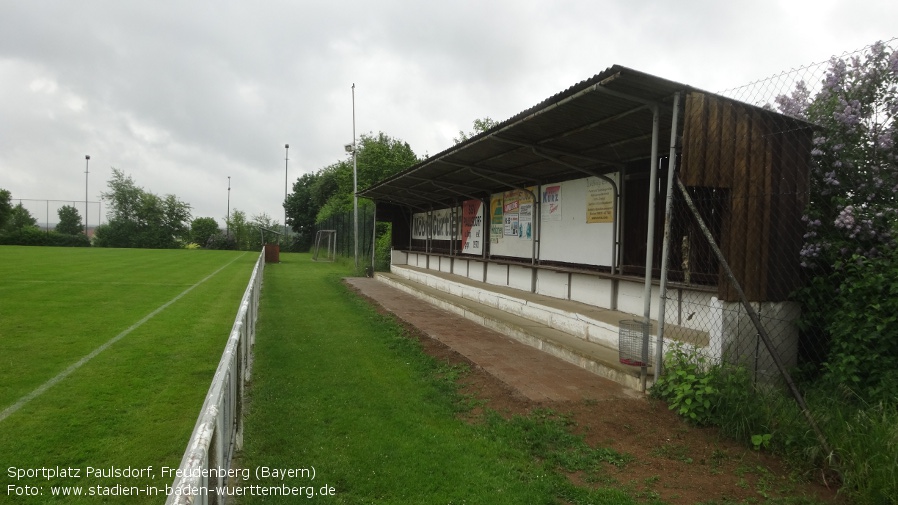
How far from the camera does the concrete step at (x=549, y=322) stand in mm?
6621

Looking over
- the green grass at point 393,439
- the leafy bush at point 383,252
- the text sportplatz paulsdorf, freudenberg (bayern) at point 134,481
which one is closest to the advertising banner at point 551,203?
the green grass at point 393,439

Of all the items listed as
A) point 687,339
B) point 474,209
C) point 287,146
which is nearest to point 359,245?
point 474,209

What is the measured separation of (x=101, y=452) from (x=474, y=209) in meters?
11.3

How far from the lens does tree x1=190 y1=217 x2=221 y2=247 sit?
2165 inches

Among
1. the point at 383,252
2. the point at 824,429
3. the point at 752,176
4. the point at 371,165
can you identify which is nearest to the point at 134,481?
the point at 824,429

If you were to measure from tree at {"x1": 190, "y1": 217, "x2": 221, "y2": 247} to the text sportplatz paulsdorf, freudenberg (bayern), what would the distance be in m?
54.8

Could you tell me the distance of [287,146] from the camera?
188 ft

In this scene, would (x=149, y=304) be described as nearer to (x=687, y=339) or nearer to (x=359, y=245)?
(x=687, y=339)

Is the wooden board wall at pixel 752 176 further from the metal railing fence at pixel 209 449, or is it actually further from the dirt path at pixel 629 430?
the metal railing fence at pixel 209 449

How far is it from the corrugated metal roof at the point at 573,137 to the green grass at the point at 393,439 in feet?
11.1

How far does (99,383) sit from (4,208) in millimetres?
50186

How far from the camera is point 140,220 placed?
5525 cm

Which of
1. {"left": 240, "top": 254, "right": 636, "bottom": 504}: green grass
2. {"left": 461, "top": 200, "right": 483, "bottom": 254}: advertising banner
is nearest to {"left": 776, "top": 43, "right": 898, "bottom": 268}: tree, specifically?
{"left": 240, "top": 254, "right": 636, "bottom": 504}: green grass

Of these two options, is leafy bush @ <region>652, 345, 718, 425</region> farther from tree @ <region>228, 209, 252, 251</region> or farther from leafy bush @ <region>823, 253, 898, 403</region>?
tree @ <region>228, 209, 252, 251</region>
